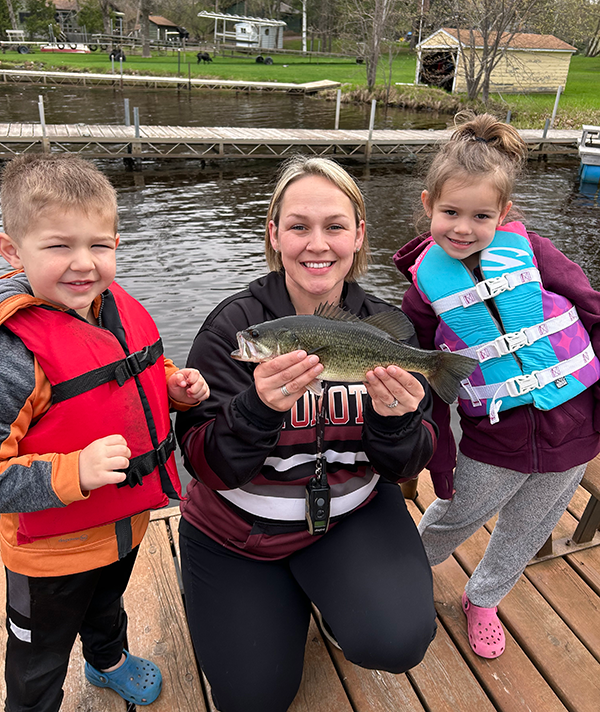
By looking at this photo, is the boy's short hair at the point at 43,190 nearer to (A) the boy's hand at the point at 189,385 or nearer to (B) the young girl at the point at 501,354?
(A) the boy's hand at the point at 189,385

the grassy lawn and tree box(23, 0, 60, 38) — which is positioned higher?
tree box(23, 0, 60, 38)

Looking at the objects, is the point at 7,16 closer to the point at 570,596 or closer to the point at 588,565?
the point at 588,565

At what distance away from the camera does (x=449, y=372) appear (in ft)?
7.67

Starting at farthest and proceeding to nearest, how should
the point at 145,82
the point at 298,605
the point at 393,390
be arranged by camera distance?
the point at 145,82
the point at 298,605
the point at 393,390

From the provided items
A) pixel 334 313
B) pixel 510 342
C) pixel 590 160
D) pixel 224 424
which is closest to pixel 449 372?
pixel 334 313

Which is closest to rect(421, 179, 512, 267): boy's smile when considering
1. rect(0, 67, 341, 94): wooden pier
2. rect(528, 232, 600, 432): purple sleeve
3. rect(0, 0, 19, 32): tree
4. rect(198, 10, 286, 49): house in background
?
rect(528, 232, 600, 432): purple sleeve

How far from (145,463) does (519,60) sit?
4600 centimetres

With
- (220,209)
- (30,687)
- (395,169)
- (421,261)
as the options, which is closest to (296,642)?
(30,687)

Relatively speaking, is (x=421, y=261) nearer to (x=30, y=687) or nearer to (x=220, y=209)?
(x=30, y=687)

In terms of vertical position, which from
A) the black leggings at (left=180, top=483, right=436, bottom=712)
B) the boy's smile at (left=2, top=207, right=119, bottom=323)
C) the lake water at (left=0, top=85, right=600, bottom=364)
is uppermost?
the boy's smile at (left=2, top=207, right=119, bottom=323)

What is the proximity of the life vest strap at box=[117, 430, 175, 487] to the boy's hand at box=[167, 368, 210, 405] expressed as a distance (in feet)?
0.75

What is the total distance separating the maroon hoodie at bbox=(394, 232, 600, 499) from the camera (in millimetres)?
2799

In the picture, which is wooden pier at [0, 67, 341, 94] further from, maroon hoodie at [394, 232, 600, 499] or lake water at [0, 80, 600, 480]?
maroon hoodie at [394, 232, 600, 499]

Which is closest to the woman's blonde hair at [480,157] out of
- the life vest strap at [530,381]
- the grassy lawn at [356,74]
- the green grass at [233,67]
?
the life vest strap at [530,381]
